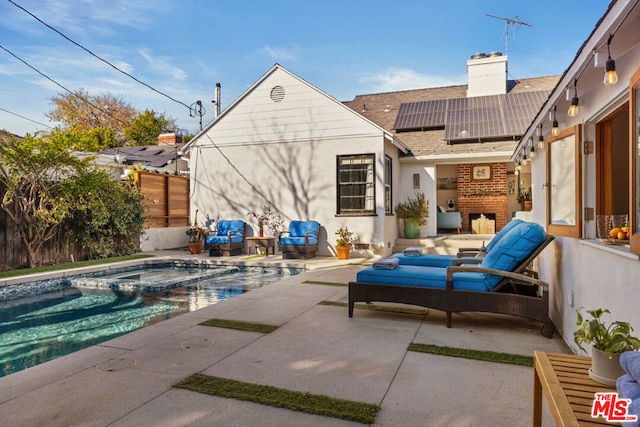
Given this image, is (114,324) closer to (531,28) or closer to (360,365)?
(360,365)

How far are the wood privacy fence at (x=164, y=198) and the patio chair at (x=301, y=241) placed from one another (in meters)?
4.10

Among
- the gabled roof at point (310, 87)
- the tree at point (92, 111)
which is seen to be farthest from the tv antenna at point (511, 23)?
the tree at point (92, 111)

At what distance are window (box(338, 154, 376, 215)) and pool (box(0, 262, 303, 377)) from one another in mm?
2596

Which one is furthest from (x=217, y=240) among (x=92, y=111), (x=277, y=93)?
(x=92, y=111)

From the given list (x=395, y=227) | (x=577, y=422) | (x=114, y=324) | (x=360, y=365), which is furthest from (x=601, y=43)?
(x=395, y=227)

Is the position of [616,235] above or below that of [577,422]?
above

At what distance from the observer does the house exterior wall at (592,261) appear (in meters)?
2.29

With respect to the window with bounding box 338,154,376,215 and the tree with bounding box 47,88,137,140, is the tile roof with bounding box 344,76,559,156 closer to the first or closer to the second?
the window with bounding box 338,154,376,215

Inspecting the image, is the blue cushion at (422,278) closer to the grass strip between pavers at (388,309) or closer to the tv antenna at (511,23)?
the grass strip between pavers at (388,309)

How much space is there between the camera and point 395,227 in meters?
11.4

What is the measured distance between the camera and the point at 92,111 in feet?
84.2

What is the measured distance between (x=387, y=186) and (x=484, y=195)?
451 centimetres

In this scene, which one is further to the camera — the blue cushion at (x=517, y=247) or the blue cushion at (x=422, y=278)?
the blue cushion at (x=422, y=278)

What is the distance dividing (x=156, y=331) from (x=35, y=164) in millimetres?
6128
